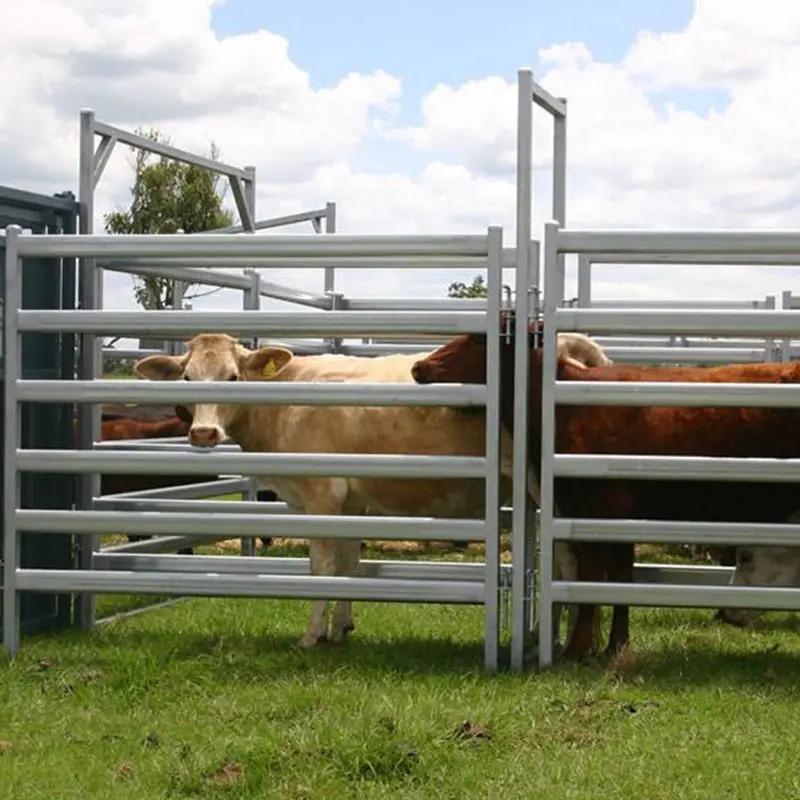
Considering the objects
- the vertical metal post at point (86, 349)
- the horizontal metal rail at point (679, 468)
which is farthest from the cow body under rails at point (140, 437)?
the horizontal metal rail at point (679, 468)

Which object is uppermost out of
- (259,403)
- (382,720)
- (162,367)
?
(162,367)

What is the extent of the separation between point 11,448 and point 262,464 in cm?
132

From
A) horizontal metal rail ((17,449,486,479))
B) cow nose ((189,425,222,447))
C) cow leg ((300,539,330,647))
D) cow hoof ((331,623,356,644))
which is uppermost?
cow nose ((189,425,222,447))

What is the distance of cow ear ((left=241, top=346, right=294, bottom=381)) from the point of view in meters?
7.98

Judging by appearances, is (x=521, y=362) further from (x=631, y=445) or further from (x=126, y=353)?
(x=126, y=353)

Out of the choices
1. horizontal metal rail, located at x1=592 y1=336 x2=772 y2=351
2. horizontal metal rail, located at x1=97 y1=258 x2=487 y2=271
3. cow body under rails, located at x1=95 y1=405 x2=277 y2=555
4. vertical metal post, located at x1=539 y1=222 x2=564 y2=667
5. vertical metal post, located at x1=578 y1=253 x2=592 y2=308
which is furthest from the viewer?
cow body under rails, located at x1=95 y1=405 x2=277 y2=555

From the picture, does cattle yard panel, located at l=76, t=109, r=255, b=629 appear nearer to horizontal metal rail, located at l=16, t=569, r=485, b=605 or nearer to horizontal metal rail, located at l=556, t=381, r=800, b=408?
horizontal metal rail, located at l=16, t=569, r=485, b=605

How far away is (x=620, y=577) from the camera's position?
7.38 meters

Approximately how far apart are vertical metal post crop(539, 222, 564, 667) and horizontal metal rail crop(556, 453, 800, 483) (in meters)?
0.08

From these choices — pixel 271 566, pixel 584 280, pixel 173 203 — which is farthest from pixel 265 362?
pixel 173 203

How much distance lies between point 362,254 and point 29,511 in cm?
217

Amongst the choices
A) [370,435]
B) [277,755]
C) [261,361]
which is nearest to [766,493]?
[370,435]

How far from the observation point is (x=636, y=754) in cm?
526

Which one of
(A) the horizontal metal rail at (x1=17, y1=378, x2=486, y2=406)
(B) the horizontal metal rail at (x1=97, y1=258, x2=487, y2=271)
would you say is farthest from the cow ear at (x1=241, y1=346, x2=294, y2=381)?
(A) the horizontal metal rail at (x1=17, y1=378, x2=486, y2=406)
